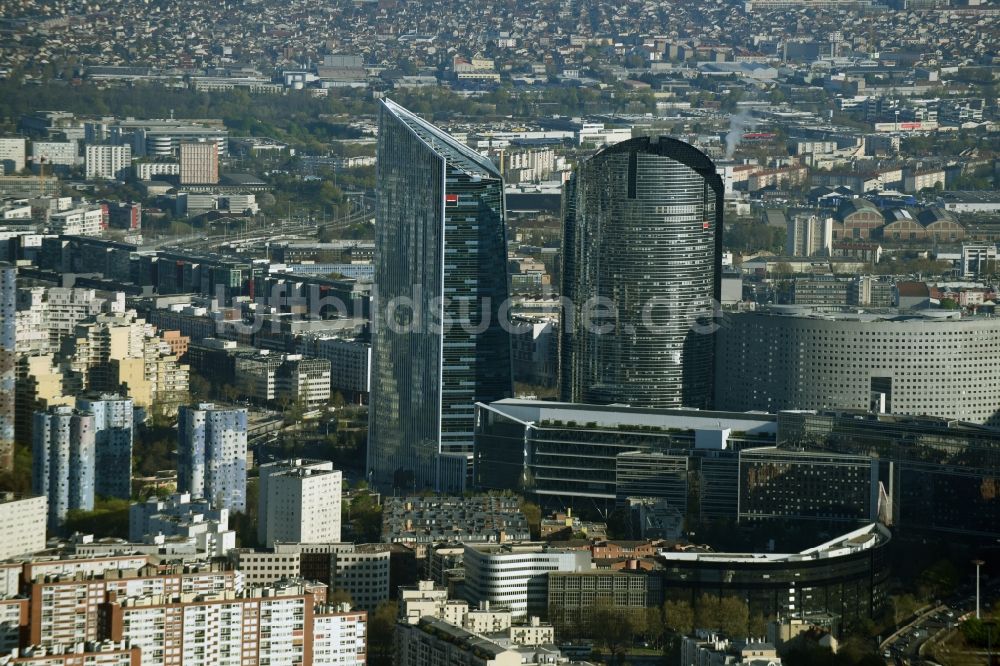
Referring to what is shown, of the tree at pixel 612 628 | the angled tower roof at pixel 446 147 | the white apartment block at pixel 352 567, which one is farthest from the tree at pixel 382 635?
the angled tower roof at pixel 446 147

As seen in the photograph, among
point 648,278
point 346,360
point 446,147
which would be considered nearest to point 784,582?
point 648,278

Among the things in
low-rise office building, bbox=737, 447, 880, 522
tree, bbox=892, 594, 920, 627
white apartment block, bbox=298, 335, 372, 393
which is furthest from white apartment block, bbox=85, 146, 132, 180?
tree, bbox=892, 594, 920, 627

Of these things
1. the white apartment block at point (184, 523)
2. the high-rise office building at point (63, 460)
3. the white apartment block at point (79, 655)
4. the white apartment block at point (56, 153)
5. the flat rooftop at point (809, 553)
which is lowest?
the white apartment block at point (79, 655)

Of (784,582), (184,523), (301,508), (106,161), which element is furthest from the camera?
(106,161)

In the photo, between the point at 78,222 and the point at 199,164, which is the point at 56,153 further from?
the point at 78,222

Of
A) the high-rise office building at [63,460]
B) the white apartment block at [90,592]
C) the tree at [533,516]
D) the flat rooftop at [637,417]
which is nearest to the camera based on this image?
the white apartment block at [90,592]

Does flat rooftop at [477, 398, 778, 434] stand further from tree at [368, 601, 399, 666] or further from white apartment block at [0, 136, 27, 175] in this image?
white apartment block at [0, 136, 27, 175]

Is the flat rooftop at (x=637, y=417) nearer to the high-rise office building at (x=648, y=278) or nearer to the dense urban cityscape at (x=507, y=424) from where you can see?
the dense urban cityscape at (x=507, y=424)
